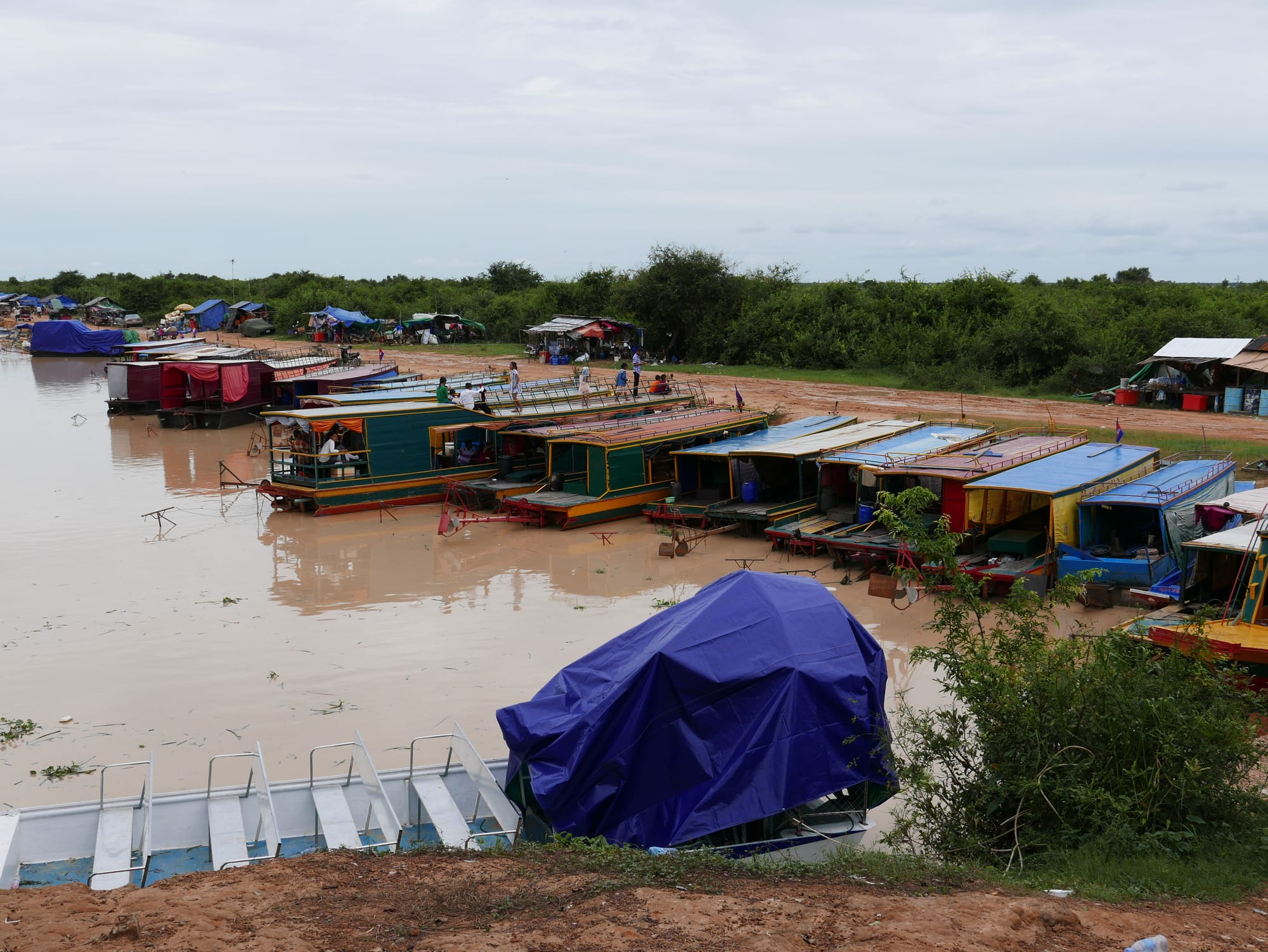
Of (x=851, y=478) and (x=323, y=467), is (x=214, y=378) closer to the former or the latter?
(x=323, y=467)

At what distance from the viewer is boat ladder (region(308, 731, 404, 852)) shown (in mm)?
8312

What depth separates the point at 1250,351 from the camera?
3044 centimetres

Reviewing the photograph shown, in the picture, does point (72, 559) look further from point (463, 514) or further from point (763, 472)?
point (763, 472)

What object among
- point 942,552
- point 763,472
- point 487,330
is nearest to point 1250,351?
point 763,472

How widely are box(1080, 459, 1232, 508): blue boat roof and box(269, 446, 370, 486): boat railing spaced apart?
15450 mm

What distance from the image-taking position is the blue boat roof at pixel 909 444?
2028cm

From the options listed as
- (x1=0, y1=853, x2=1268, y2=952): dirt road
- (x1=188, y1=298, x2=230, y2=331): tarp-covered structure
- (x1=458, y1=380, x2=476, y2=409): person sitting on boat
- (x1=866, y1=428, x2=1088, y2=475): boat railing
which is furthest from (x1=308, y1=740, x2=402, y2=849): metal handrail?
(x1=188, y1=298, x2=230, y2=331): tarp-covered structure

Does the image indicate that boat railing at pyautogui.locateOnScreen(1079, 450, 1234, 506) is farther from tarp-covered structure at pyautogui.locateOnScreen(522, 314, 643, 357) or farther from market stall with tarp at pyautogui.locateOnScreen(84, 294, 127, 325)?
market stall with tarp at pyautogui.locateOnScreen(84, 294, 127, 325)

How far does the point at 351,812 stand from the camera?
9.11 m

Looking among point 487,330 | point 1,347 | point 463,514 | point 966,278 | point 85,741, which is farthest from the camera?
point 1,347

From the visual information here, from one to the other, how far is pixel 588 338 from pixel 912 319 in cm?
1536

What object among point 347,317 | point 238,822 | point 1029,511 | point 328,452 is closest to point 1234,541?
point 1029,511

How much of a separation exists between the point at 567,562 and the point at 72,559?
9.16m

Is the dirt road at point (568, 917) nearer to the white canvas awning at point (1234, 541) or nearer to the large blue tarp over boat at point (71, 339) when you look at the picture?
the white canvas awning at point (1234, 541)
